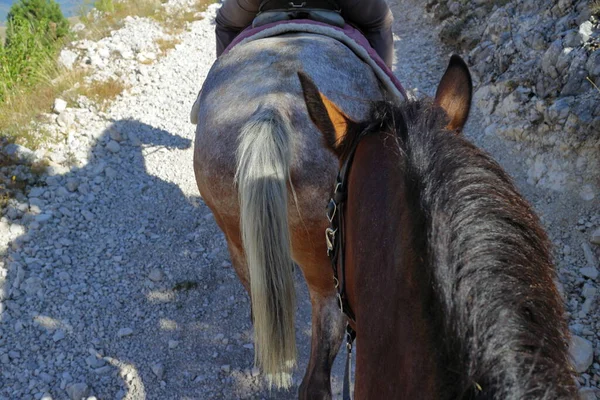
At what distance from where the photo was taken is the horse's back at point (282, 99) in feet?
6.86

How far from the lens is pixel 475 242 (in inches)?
35.3

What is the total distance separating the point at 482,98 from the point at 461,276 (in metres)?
4.54

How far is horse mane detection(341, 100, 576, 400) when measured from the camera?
762 mm

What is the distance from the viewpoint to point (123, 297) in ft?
12.9

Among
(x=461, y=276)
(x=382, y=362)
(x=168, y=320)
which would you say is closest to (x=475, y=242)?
(x=461, y=276)

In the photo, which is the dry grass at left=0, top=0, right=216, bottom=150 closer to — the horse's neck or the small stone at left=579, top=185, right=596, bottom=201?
the horse's neck

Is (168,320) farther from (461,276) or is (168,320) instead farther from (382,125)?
(461,276)

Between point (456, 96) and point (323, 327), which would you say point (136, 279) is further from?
point (456, 96)

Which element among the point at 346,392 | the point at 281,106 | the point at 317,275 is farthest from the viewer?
the point at 317,275

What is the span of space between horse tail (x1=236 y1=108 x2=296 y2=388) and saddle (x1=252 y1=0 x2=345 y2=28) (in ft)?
4.86

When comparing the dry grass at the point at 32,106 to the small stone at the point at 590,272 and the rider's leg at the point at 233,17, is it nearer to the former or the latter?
the rider's leg at the point at 233,17

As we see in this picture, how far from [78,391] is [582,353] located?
10.7 ft

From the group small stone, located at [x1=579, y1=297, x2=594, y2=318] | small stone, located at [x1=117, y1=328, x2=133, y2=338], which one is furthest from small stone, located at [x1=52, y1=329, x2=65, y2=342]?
small stone, located at [x1=579, y1=297, x2=594, y2=318]

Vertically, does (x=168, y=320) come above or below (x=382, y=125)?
Answer: below
